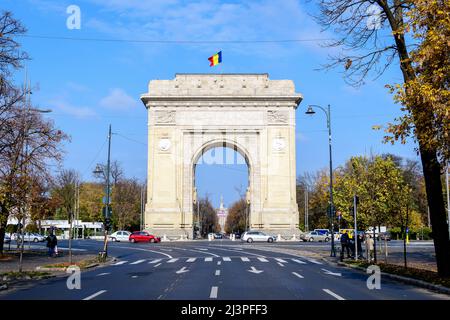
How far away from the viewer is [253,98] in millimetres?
64500

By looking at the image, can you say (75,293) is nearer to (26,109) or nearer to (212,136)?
(26,109)

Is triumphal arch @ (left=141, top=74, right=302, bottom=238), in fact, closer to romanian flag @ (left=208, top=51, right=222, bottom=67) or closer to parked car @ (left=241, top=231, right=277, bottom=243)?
romanian flag @ (left=208, top=51, right=222, bottom=67)

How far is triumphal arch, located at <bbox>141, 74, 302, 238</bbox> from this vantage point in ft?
211

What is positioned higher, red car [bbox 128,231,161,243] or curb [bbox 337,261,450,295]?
red car [bbox 128,231,161,243]

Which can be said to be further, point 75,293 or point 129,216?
point 129,216

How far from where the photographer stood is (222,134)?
2552 inches

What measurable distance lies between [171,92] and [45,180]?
34.3m

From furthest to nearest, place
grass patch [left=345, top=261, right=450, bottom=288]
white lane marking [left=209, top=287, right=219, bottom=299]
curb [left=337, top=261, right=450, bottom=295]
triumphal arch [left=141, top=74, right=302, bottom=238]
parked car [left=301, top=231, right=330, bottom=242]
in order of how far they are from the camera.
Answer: parked car [left=301, top=231, right=330, bottom=242]
triumphal arch [left=141, top=74, right=302, bottom=238]
grass patch [left=345, top=261, right=450, bottom=288]
curb [left=337, top=261, right=450, bottom=295]
white lane marking [left=209, top=287, right=219, bottom=299]

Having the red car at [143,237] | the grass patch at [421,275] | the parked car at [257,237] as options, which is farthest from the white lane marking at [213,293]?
the red car at [143,237]

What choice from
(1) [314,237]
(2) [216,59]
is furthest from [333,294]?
(2) [216,59]

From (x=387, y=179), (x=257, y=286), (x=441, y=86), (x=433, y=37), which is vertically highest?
(x=433, y=37)

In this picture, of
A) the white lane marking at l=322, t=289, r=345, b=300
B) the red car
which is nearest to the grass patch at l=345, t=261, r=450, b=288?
the white lane marking at l=322, t=289, r=345, b=300

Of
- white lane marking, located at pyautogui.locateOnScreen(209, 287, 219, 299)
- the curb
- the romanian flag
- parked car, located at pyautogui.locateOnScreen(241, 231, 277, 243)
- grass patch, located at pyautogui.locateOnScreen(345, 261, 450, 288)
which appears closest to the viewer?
white lane marking, located at pyautogui.locateOnScreen(209, 287, 219, 299)
